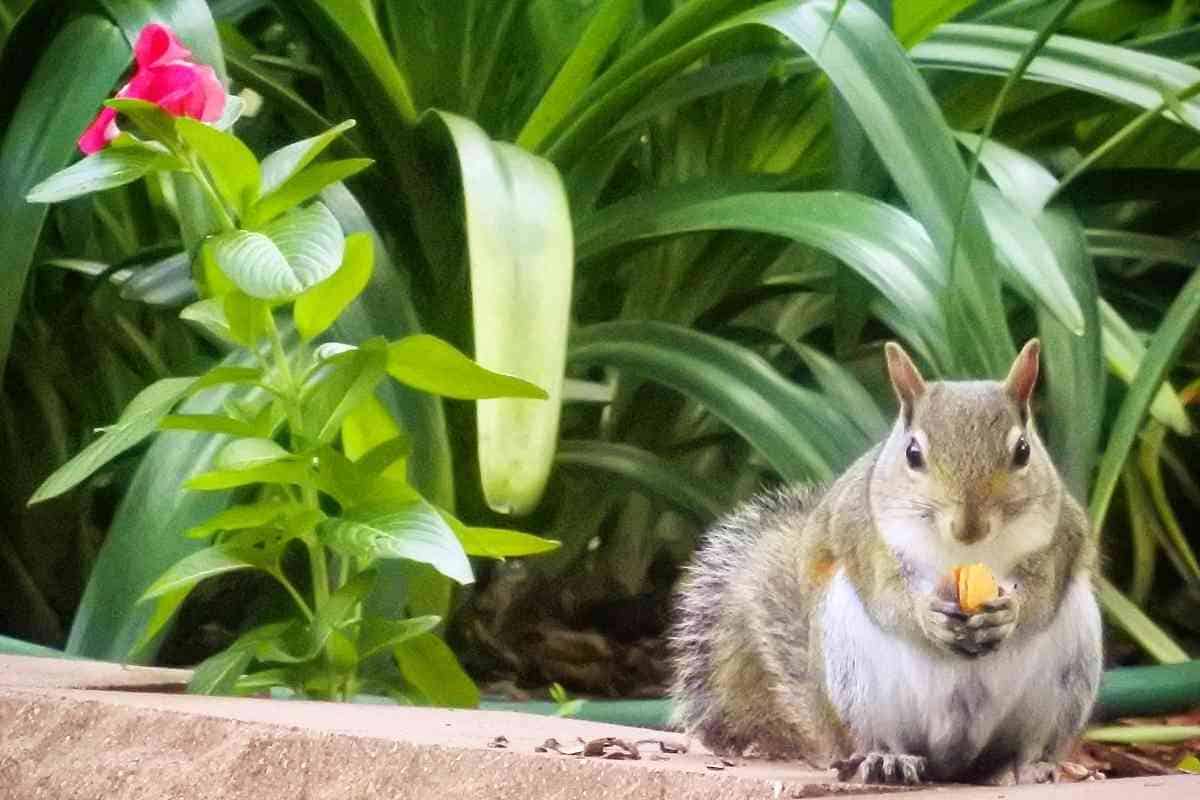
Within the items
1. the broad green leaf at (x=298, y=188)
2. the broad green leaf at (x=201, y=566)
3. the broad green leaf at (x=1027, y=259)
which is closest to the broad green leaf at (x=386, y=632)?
the broad green leaf at (x=201, y=566)

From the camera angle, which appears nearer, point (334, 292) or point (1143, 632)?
point (334, 292)

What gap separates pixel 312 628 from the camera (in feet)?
4.91

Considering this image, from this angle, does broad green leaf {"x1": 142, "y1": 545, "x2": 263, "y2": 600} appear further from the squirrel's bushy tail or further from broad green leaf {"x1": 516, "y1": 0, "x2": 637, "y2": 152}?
broad green leaf {"x1": 516, "y1": 0, "x2": 637, "y2": 152}

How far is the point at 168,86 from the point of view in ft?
4.66

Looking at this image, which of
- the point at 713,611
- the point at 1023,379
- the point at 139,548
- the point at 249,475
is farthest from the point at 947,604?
the point at 139,548

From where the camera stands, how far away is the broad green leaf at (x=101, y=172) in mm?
1362

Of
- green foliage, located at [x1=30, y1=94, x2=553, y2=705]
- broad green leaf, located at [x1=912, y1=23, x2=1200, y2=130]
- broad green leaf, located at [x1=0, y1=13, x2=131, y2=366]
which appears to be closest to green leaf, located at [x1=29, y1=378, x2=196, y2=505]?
Result: green foliage, located at [x1=30, y1=94, x2=553, y2=705]

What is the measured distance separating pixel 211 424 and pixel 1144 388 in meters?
0.77

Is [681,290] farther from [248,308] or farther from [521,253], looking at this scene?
[248,308]

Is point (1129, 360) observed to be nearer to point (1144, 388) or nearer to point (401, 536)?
point (1144, 388)

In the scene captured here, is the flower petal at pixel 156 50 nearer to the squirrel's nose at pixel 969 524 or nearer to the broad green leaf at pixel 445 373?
the broad green leaf at pixel 445 373

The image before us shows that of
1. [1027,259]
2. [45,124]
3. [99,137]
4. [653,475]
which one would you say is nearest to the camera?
[99,137]

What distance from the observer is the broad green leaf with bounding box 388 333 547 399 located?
1401 millimetres

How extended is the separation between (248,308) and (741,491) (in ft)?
2.41
